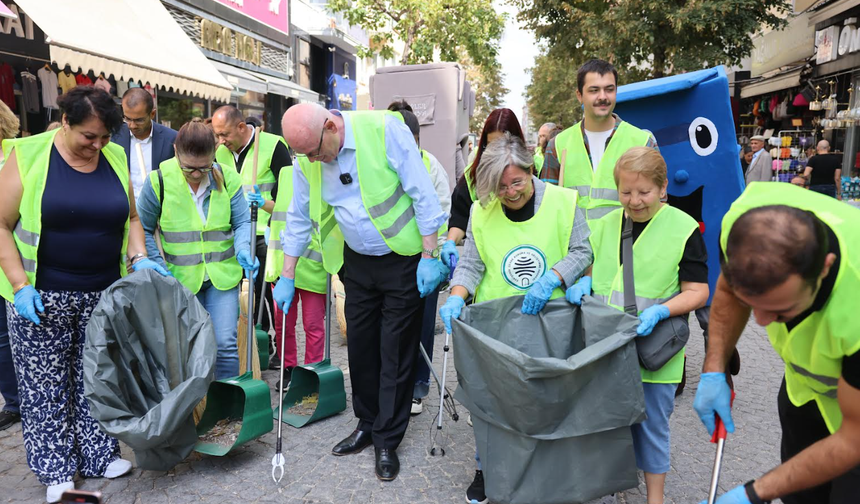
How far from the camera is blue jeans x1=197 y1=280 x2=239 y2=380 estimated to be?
12.3 feet

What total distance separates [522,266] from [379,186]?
2.74 ft

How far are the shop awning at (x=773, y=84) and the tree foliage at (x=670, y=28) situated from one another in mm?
2004

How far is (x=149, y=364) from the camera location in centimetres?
324

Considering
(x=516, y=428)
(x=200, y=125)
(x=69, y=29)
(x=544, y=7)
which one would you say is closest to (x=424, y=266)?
(x=516, y=428)

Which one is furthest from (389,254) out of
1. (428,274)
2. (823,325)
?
(823,325)

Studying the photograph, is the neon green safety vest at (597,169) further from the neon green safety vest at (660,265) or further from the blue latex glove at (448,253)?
the neon green safety vest at (660,265)

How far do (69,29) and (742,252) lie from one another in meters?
7.80

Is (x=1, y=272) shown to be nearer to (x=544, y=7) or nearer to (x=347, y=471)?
(x=347, y=471)

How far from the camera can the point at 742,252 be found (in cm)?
140

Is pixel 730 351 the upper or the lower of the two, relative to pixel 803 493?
upper

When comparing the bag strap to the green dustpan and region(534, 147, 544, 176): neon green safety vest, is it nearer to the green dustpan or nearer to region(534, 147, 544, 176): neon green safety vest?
the green dustpan

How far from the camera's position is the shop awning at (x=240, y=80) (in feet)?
41.0

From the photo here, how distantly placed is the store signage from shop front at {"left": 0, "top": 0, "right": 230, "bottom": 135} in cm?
329

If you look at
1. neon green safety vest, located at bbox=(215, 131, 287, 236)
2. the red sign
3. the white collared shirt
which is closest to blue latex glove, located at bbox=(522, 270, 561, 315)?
neon green safety vest, located at bbox=(215, 131, 287, 236)
